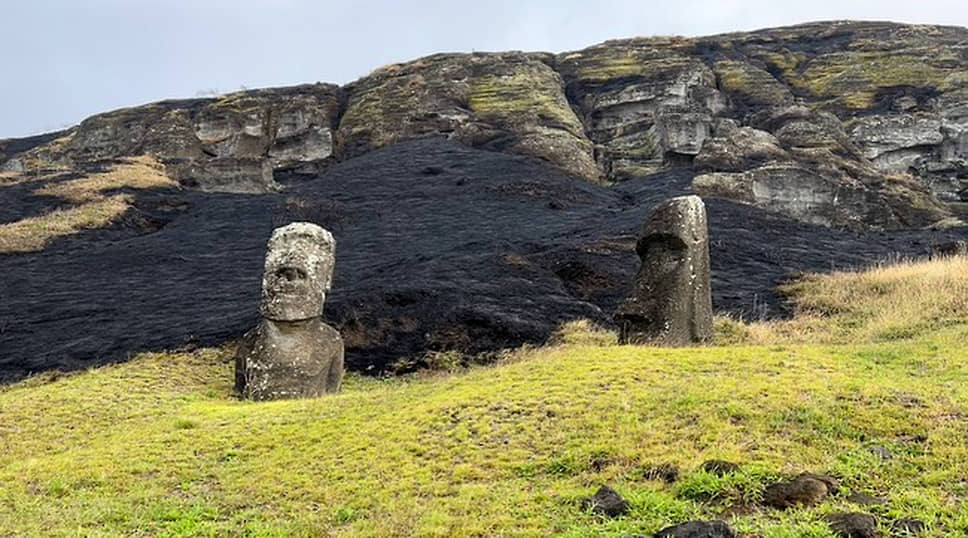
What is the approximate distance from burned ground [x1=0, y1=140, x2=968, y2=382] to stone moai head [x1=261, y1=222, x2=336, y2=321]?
11.7 feet

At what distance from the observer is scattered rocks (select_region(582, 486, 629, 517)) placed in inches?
291

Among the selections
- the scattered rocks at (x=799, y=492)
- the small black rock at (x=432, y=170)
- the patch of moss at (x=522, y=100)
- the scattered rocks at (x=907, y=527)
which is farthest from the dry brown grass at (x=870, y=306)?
the patch of moss at (x=522, y=100)

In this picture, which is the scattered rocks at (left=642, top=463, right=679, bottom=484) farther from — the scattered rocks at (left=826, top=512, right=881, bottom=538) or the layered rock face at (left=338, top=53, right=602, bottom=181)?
the layered rock face at (left=338, top=53, right=602, bottom=181)

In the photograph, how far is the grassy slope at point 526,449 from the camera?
7.58m

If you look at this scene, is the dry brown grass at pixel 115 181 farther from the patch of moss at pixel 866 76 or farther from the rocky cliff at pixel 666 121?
the patch of moss at pixel 866 76

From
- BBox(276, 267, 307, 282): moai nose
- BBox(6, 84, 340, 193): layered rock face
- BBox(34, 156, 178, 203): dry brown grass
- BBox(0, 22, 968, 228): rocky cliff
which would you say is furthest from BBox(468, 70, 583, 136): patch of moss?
BBox(276, 267, 307, 282): moai nose

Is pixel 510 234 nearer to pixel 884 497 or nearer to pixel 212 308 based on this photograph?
pixel 212 308

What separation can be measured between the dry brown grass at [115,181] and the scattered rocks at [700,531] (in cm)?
3836

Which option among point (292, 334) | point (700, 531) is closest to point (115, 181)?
point (292, 334)

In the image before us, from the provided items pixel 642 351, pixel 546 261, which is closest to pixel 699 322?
pixel 642 351

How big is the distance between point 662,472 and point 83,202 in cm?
3697

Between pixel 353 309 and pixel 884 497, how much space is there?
51.5 feet

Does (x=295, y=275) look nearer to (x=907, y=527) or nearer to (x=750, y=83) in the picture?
(x=907, y=527)

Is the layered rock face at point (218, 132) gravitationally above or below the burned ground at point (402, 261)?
above
